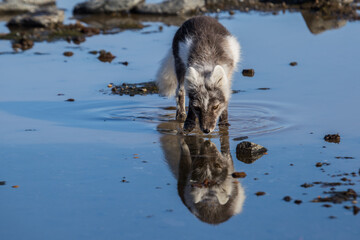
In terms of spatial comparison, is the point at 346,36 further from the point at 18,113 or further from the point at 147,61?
the point at 18,113

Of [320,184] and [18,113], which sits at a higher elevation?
[320,184]

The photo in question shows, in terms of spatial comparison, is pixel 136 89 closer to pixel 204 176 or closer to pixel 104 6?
pixel 204 176

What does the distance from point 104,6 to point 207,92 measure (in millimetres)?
8368

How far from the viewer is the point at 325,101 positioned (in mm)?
6781

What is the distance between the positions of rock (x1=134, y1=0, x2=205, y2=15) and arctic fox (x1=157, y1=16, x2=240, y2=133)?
5969 millimetres

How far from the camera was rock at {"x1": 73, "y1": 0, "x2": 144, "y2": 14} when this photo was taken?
13375mm

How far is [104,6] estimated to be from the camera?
13.5m

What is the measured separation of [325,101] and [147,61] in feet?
10.9

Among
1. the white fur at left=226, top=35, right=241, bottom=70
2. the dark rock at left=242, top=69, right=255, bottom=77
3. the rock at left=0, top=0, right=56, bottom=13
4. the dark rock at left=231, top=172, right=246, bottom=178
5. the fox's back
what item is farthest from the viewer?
the rock at left=0, top=0, right=56, bottom=13

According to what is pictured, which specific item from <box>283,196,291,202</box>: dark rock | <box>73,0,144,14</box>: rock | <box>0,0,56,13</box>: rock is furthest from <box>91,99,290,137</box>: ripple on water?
<box>0,0,56,13</box>: rock

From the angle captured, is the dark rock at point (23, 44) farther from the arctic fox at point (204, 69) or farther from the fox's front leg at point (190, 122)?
the fox's front leg at point (190, 122)

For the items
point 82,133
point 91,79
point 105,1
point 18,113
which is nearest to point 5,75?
point 91,79

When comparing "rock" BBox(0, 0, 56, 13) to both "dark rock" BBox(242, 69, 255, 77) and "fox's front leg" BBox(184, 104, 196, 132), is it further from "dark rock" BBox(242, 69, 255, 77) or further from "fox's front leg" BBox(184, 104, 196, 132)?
"fox's front leg" BBox(184, 104, 196, 132)

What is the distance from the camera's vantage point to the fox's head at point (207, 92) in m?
5.65
